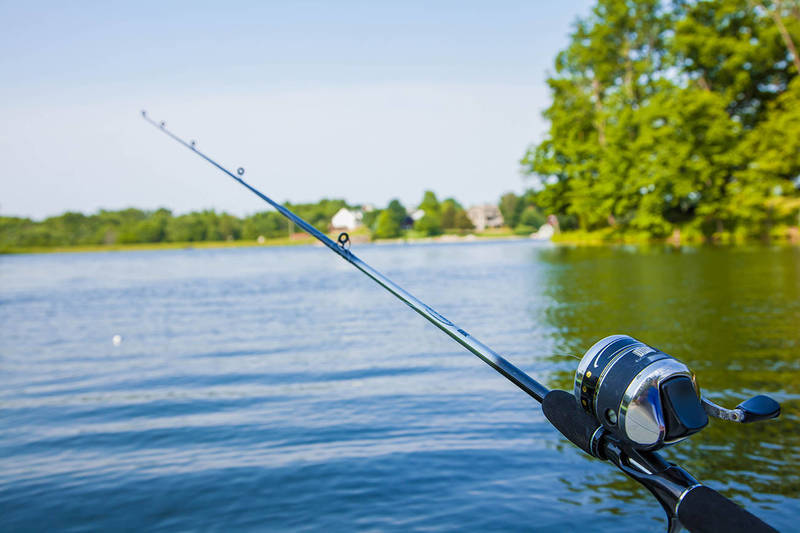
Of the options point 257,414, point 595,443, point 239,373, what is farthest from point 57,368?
point 595,443

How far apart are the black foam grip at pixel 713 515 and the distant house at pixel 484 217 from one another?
15248 centimetres

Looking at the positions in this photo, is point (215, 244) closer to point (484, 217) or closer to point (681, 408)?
point (484, 217)

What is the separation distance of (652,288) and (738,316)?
532 centimetres

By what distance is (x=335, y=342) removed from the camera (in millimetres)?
12672

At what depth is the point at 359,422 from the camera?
7121 mm

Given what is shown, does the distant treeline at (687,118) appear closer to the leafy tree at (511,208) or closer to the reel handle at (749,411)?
the reel handle at (749,411)

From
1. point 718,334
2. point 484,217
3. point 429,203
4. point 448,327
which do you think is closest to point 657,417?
point 448,327

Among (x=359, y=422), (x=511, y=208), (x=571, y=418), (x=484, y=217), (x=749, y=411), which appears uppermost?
(x=511, y=208)

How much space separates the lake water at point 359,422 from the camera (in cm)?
494

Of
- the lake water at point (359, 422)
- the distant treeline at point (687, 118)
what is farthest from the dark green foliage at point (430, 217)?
the lake water at point (359, 422)

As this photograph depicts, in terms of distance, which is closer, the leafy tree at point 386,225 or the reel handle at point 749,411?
the reel handle at point 749,411

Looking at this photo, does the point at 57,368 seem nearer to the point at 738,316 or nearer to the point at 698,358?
the point at 698,358

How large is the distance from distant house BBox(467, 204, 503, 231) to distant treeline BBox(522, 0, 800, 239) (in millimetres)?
101581

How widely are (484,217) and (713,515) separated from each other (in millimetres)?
157171
